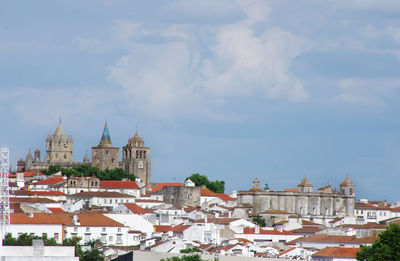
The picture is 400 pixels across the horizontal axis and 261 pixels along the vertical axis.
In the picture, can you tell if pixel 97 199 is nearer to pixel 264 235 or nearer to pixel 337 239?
pixel 264 235

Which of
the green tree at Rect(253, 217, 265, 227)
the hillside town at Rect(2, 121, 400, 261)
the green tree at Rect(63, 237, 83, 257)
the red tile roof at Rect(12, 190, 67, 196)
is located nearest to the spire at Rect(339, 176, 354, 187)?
the hillside town at Rect(2, 121, 400, 261)

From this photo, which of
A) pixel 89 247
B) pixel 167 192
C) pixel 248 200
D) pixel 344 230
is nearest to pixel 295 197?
pixel 248 200

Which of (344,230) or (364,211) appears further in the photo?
(364,211)

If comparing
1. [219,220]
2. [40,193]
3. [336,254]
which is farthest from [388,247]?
[40,193]

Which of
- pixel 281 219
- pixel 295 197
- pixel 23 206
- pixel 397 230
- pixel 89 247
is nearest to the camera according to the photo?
pixel 397 230

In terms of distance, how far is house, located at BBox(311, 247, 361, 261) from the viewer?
106m

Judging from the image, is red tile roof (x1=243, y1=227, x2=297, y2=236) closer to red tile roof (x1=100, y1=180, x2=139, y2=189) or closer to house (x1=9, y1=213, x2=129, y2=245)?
house (x1=9, y1=213, x2=129, y2=245)

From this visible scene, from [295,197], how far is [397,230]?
79469mm

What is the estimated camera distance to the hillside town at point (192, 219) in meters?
116

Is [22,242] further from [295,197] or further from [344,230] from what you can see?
[295,197]

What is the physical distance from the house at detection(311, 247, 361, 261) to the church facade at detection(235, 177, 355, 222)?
183 ft

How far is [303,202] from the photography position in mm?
170750

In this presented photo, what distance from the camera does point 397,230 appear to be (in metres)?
91.8

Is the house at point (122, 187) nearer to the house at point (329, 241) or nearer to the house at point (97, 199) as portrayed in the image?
the house at point (97, 199)
